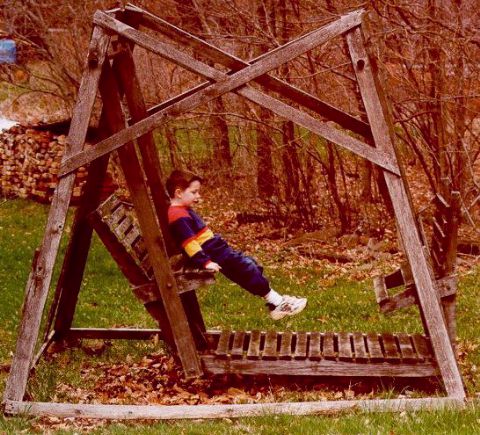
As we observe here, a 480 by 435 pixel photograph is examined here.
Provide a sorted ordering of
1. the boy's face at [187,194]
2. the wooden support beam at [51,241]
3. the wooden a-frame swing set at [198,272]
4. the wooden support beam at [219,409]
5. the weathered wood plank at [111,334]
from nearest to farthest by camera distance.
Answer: the wooden support beam at [219,409], the wooden a-frame swing set at [198,272], the wooden support beam at [51,241], the boy's face at [187,194], the weathered wood plank at [111,334]

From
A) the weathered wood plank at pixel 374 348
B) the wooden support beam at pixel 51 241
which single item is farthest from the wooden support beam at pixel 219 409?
the weathered wood plank at pixel 374 348

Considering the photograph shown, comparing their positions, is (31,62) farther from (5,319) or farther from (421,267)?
(421,267)

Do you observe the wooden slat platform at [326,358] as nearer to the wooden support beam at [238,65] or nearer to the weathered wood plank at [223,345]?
the weathered wood plank at [223,345]

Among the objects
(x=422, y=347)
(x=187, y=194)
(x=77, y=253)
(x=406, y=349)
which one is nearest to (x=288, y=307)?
(x=406, y=349)

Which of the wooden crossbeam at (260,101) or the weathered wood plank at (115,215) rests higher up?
the wooden crossbeam at (260,101)

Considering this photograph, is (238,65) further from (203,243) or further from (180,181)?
(203,243)

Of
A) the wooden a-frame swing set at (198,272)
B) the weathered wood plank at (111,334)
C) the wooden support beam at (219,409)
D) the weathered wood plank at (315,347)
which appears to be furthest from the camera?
the weathered wood plank at (111,334)

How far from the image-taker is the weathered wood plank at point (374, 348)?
6983 mm

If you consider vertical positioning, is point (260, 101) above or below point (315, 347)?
above

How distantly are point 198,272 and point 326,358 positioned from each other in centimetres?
126

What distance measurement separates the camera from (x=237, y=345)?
7.39 m

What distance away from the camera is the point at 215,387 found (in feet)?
24.5

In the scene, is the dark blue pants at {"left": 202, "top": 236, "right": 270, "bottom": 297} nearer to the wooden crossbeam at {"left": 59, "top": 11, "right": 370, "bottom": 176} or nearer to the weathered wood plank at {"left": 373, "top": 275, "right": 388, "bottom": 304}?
the weathered wood plank at {"left": 373, "top": 275, "right": 388, "bottom": 304}

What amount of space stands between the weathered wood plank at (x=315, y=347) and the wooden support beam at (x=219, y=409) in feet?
1.90
